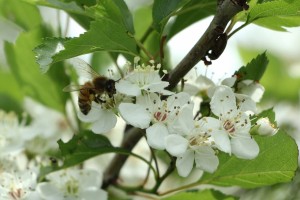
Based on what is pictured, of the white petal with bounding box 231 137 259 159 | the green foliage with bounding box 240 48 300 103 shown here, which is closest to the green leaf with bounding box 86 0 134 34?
the white petal with bounding box 231 137 259 159

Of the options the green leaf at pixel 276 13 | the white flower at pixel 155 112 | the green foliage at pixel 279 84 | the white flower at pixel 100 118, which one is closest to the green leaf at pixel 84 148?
the white flower at pixel 100 118

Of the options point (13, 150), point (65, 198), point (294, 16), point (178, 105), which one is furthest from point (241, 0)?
point (13, 150)

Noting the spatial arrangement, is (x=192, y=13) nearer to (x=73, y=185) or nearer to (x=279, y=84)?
(x=73, y=185)

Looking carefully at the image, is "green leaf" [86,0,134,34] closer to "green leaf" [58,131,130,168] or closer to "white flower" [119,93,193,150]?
"white flower" [119,93,193,150]

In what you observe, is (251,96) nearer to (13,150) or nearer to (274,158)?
(274,158)

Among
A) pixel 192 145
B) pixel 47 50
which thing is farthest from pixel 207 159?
pixel 47 50

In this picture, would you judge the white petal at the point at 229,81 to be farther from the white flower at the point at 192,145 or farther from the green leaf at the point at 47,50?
the green leaf at the point at 47,50
